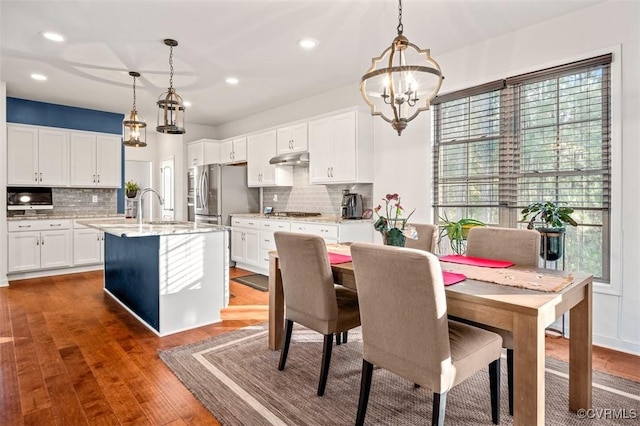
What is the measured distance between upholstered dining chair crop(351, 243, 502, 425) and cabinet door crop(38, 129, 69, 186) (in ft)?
19.4

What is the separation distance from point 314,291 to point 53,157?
218 inches

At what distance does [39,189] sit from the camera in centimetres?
582

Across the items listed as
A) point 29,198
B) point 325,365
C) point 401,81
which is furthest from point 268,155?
point 325,365

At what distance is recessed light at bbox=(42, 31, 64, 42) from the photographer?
3.36 m

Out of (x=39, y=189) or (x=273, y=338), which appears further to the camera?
(x=39, y=189)

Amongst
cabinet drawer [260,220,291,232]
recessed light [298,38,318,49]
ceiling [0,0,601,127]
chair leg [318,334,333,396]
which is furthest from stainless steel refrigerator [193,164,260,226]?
chair leg [318,334,333,396]

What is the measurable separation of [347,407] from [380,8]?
285cm

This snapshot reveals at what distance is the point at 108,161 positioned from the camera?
6.27 m

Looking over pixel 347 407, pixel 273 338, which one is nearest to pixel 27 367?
pixel 273 338

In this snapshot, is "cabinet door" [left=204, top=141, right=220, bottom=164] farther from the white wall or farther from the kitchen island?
the white wall

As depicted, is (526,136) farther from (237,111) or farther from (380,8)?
(237,111)

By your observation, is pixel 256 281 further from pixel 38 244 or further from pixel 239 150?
pixel 38 244

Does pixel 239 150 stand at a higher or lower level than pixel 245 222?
higher

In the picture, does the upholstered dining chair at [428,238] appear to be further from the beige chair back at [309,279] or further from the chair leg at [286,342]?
the chair leg at [286,342]
